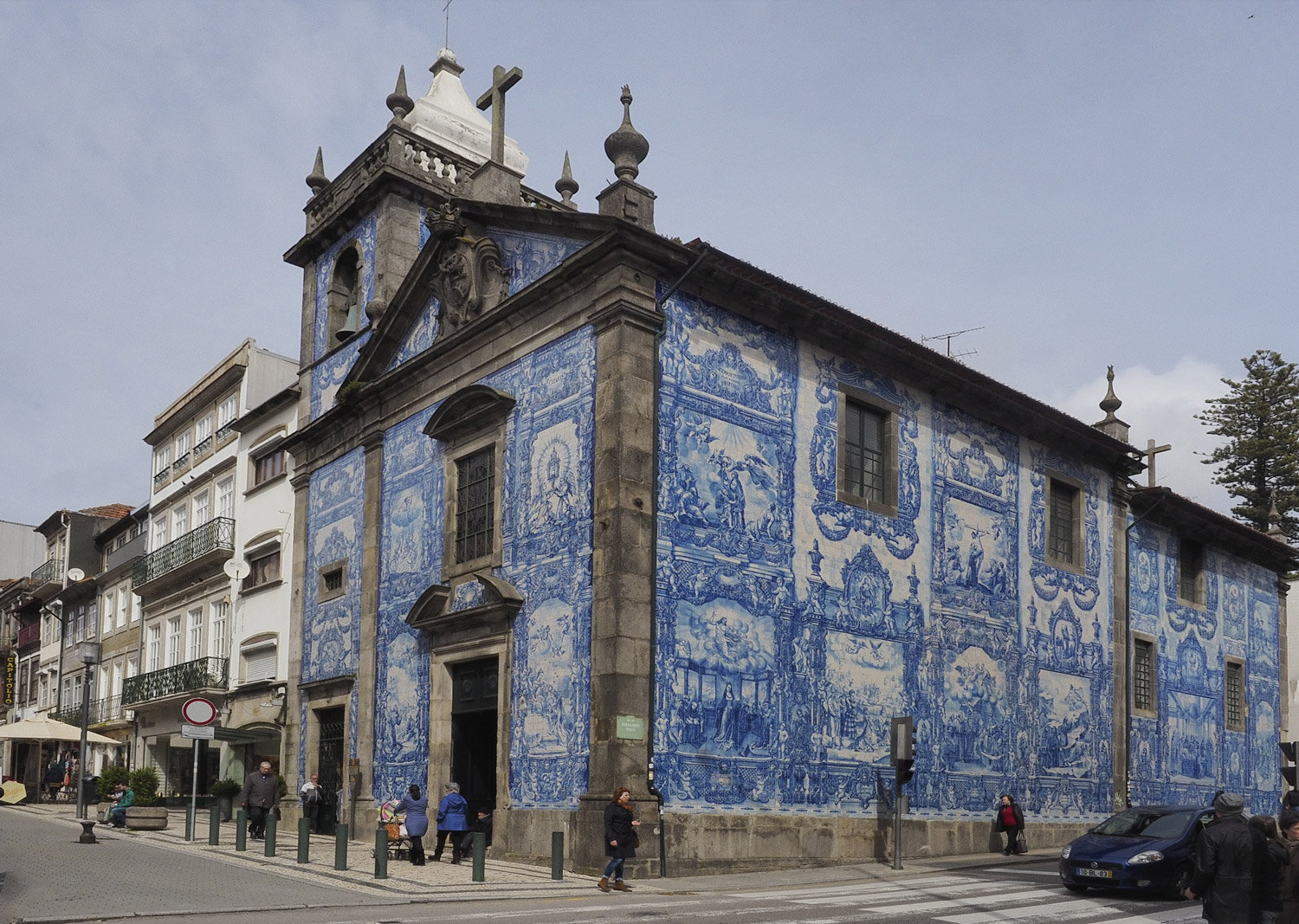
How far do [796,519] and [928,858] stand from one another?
5938 mm

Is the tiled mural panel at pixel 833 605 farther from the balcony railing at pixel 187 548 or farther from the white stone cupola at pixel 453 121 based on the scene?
the balcony railing at pixel 187 548

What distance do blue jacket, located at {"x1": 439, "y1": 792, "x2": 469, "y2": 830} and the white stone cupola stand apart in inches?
572

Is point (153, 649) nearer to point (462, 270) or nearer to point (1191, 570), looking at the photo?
point (462, 270)

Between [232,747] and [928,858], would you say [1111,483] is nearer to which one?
[928,858]

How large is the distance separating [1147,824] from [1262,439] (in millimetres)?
37749

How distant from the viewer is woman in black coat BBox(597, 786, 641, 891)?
50.0 ft

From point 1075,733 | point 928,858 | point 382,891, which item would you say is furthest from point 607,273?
point 1075,733

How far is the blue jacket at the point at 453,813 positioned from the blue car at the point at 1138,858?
25.6 ft

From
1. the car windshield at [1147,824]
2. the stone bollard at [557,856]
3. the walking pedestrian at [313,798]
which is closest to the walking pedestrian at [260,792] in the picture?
the walking pedestrian at [313,798]

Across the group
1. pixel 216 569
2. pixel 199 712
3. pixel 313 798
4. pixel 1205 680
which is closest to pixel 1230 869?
pixel 199 712

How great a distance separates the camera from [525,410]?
20.0 metres

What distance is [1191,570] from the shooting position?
1212 inches

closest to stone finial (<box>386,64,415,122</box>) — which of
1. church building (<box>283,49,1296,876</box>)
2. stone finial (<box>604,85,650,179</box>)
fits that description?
church building (<box>283,49,1296,876</box>)

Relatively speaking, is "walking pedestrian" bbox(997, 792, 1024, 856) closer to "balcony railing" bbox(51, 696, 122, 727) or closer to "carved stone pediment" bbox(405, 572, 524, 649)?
"carved stone pediment" bbox(405, 572, 524, 649)
